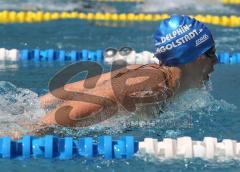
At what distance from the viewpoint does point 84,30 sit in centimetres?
802

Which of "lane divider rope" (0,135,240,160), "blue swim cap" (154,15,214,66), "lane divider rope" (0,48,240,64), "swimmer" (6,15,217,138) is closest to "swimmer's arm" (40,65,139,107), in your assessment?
"swimmer" (6,15,217,138)

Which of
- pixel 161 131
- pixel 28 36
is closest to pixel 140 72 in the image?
pixel 161 131

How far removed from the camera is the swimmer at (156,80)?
127 inches

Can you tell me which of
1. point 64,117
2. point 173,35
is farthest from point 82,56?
point 64,117

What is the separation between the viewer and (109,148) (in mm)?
3150

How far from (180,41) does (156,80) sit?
39cm

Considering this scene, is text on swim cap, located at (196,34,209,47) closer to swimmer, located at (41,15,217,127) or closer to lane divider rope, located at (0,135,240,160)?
swimmer, located at (41,15,217,127)

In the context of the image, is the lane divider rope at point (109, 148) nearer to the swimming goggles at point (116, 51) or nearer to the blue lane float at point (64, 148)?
the blue lane float at point (64, 148)

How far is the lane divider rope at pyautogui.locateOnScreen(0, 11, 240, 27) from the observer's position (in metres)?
8.55

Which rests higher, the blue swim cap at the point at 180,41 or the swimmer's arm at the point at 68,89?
the blue swim cap at the point at 180,41

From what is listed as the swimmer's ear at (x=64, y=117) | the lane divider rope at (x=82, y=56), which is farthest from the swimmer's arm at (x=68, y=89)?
the lane divider rope at (x=82, y=56)

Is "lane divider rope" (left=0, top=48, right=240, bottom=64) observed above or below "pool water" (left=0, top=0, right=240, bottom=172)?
above

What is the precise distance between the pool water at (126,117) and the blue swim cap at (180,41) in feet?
0.86

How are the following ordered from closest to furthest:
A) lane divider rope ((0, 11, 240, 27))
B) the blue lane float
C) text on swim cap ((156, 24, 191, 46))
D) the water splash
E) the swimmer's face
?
the blue lane float < the water splash < the swimmer's face < text on swim cap ((156, 24, 191, 46)) < lane divider rope ((0, 11, 240, 27))
